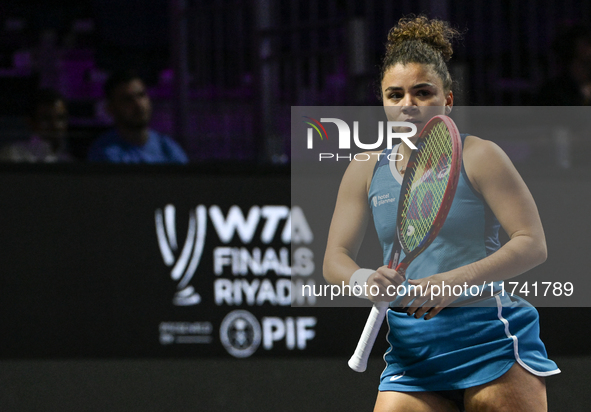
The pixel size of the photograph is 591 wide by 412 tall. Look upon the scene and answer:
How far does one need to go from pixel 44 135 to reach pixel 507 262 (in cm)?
324

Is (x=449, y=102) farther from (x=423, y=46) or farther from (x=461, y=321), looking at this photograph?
(x=461, y=321)

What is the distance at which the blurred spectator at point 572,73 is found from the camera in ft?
12.9

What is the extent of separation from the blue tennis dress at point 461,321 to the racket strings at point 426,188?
25 millimetres

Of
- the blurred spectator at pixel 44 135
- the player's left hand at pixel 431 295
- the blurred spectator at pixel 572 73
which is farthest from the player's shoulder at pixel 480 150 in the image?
the blurred spectator at pixel 44 135

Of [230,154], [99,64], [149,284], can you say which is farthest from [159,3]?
[149,284]

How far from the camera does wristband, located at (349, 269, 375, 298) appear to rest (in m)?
1.40

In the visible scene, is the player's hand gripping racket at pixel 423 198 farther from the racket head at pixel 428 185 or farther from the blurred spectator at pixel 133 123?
the blurred spectator at pixel 133 123

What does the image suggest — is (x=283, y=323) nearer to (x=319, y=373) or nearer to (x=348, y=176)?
(x=319, y=373)

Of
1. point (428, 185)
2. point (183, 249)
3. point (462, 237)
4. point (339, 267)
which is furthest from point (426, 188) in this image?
point (183, 249)

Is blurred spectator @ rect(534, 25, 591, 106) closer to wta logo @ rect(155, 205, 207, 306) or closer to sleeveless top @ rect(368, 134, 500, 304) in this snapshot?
wta logo @ rect(155, 205, 207, 306)

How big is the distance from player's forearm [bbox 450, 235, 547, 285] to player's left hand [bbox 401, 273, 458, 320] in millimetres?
24

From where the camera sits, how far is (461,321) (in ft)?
4.75

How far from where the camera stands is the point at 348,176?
5.02 feet

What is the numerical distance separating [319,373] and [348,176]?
88.6 inches
